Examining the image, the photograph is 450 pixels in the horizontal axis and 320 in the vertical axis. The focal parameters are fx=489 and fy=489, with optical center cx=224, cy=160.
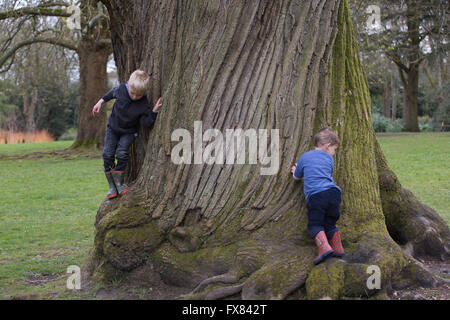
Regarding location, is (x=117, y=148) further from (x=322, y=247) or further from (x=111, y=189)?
(x=322, y=247)

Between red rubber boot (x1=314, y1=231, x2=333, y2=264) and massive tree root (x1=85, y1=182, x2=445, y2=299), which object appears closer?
massive tree root (x1=85, y1=182, x2=445, y2=299)

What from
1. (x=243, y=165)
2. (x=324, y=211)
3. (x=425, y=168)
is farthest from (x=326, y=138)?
(x=425, y=168)

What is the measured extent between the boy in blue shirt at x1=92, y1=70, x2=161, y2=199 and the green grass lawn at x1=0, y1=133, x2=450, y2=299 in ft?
4.06

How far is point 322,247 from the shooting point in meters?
4.00

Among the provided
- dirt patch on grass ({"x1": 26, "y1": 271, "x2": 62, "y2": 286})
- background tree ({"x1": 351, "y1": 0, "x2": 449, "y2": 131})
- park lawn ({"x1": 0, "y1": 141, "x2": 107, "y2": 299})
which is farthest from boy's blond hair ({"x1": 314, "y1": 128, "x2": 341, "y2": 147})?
background tree ({"x1": 351, "y1": 0, "x2": 449, "y2": 131})

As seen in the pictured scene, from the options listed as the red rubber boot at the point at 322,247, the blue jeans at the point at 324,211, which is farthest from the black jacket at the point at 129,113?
the red rubber boot at the point at 322,247

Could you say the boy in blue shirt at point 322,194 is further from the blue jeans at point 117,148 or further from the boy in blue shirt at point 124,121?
the blue jeans at point 117,148

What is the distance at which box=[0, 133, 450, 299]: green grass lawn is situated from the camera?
18.4 feet

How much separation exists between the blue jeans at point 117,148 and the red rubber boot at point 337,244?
7.81 feet

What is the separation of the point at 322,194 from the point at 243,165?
0.77 metres

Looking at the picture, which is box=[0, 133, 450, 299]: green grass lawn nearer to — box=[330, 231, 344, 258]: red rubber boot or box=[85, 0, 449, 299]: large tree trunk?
box=[85, 0, 449, 299]: large tree trunk

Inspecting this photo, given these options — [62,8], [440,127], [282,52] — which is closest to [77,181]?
[62,8]

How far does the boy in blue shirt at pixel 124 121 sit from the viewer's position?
5.01 m
